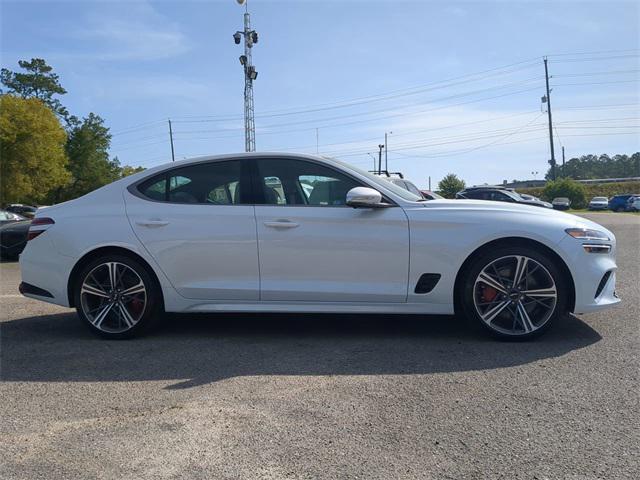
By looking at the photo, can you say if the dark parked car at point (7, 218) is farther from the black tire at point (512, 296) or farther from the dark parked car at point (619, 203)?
the dark parked car at point (619, 203)

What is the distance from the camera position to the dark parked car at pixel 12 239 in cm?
1173

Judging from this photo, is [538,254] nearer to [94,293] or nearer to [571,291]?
[571,291]

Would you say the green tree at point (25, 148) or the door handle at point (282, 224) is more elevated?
the green tree at point (25, 148)

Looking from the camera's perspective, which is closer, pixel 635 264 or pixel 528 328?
pixel 528 328

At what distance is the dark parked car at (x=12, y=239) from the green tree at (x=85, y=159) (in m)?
54.1

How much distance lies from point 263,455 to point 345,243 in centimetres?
212

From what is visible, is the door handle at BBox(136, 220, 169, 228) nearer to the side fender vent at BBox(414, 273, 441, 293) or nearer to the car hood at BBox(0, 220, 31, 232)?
the side fender vent at BBox(414, 273, 441, 293)

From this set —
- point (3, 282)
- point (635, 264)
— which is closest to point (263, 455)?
point (3, 282)

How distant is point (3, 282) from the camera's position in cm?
825

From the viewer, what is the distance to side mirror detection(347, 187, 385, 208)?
172 inches

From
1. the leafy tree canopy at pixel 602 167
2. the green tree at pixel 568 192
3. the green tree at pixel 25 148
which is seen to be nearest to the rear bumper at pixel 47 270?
the green tree at pixel 25 148

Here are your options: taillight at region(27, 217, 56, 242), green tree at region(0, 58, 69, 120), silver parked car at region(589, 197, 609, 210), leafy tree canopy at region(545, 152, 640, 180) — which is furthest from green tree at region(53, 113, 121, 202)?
leafy tree canopy at region(545, 152, 640, 180)

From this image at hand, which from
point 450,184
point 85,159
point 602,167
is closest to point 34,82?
point 85,159

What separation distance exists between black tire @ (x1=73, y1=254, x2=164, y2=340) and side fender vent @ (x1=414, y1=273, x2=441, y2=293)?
2.21m
